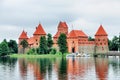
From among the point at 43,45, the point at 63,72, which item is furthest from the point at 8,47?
the point at 63,72

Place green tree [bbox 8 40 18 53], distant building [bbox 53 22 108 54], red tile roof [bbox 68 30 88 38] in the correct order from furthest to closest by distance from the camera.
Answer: green tree [bbox 8 40 18 53]
red tile roof [bbox 68 30 88 38]
distant building [bbox 53 22 108 54]

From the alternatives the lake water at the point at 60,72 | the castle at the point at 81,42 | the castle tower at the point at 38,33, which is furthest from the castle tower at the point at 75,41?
the lake water at the point at 60,72

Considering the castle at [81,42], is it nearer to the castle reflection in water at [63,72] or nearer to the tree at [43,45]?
the tree at [43,45]

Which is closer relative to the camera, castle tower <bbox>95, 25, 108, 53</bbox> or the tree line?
the tree line

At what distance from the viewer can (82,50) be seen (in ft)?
458

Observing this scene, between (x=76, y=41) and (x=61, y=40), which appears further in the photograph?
(x=76, y=41)

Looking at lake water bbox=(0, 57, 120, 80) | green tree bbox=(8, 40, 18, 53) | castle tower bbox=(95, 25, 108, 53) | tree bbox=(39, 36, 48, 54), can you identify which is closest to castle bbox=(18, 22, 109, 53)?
castle tower bbox=(95, 25, 108, 53)

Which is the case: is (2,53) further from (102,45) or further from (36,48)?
(102,45)

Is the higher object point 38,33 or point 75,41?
point 38,33

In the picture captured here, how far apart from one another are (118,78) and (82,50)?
318 ft

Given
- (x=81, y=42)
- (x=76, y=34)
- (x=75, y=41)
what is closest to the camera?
(x=75, y=41)

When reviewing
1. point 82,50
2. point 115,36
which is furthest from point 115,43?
point 82,50

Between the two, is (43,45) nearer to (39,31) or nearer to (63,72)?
(39,31)

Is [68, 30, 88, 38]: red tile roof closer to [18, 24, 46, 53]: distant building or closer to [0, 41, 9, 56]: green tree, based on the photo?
[18, 24, 46, 53]: distant building
